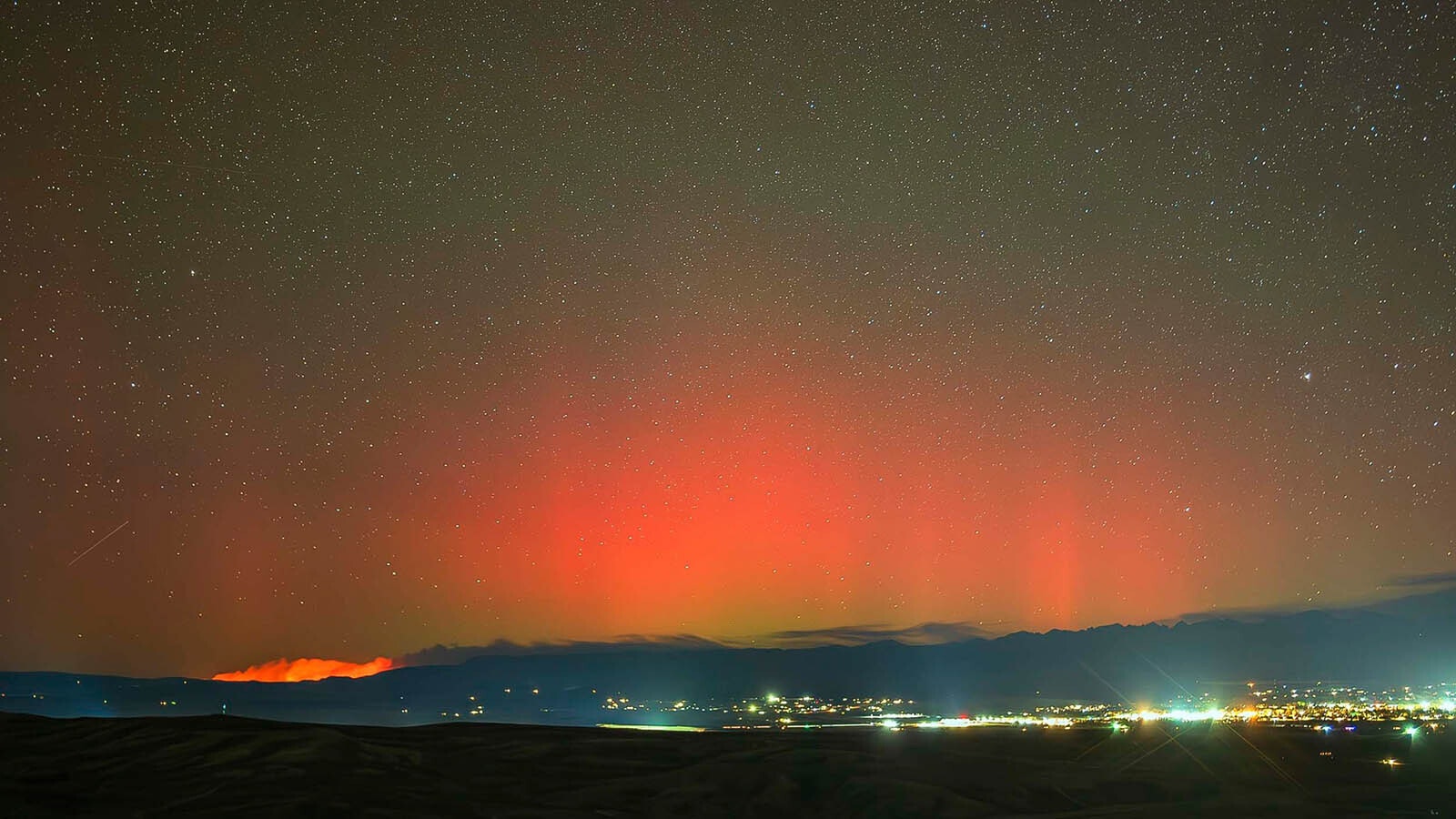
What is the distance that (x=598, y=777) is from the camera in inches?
1384

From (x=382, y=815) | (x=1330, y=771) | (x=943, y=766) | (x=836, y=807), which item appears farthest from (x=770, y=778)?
A: (x=1330, y=771)

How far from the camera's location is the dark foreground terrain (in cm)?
2895

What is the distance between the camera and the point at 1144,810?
30375mm

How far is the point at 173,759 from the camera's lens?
33.4 metres

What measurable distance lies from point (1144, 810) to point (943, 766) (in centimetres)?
1071

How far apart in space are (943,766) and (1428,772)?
19.7m

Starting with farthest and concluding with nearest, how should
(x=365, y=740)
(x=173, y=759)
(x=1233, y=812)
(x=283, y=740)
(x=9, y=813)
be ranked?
(x=365, y=740) → (x=283, y=740) → (x=173, y=759) → (x=1233, y=812) → (x=9, y=813)

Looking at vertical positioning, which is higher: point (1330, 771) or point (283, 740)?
point (283, 740)

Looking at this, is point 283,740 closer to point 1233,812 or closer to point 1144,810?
point 1144,810

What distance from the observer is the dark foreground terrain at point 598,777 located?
95.0 feet

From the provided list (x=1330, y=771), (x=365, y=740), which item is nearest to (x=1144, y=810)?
(x=1330, y=771)

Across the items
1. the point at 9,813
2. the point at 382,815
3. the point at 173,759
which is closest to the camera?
the point at 9,813

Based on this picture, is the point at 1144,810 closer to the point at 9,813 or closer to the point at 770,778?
the point at 770,778

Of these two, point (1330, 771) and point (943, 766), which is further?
point (1330, 771)
